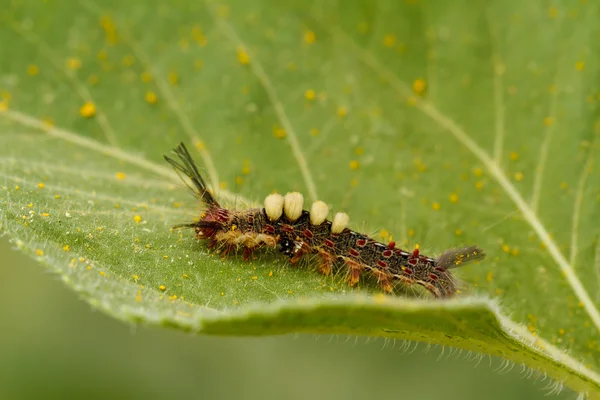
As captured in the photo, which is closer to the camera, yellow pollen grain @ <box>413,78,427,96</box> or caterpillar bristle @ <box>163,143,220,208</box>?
caterpillar bristle @ <box>163,143,220,208</box>

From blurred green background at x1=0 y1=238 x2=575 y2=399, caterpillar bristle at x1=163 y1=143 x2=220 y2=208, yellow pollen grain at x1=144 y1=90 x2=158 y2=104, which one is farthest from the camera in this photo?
blurred green background at x1=0 y1=238 x2=575 y2=399

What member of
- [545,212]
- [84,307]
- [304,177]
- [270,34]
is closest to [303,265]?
[304,177]

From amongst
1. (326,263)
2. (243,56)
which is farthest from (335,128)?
(326,263)

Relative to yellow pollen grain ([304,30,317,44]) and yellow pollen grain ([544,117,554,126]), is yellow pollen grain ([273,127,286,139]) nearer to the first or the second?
yellow pollen grain ([304,30,317,44])

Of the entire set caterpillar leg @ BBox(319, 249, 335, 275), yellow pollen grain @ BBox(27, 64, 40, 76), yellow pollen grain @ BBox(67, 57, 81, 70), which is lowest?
caterpillar leg @ BBox(319, 249, 335, 275)

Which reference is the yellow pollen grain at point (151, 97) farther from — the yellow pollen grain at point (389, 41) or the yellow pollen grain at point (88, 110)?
the yellow pollen grain at point (389, 41)

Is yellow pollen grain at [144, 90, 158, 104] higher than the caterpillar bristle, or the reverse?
yellow pollen grain at [144, 90, 158, 104]

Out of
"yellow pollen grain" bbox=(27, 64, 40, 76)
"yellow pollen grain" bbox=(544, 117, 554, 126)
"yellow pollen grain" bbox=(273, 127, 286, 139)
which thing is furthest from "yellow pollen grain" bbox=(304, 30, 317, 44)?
"yellow pollen grain" bbox=(27, 64, 40, 76)
